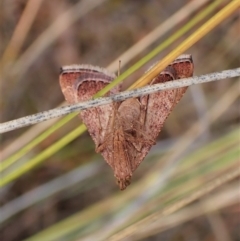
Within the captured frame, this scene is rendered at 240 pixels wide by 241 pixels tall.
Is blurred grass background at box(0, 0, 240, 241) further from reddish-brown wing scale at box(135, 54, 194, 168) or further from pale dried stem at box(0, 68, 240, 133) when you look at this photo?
pale dried stem at box(0, 68, 240, 133)

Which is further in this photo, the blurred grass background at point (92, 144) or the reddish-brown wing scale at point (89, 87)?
the blurred grass background at point (92, 144)

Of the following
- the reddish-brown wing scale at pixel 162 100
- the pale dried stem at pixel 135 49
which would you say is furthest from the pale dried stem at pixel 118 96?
the pale dried stem at pixel 135 49

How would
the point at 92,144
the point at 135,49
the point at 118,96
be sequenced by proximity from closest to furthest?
the point at 118,96
the point at 135,49
the point at 92,144

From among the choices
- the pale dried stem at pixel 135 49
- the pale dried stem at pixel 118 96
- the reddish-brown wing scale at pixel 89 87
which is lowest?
the pale dried stem at pixel 118 96

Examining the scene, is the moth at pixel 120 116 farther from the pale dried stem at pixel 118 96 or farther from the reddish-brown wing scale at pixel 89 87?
the pale dried stem at pixel 118 96

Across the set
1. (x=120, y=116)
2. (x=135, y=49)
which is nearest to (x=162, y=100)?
(x=120, y=116)

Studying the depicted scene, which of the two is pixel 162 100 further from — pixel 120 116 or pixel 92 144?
pixel 92 144

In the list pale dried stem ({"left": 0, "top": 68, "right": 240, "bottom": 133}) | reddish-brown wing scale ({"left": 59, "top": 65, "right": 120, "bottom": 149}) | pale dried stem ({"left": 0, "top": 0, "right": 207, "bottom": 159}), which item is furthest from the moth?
pale dried stem ({"left": 0, "top": 0, "right": 207, "bottom": 159})
